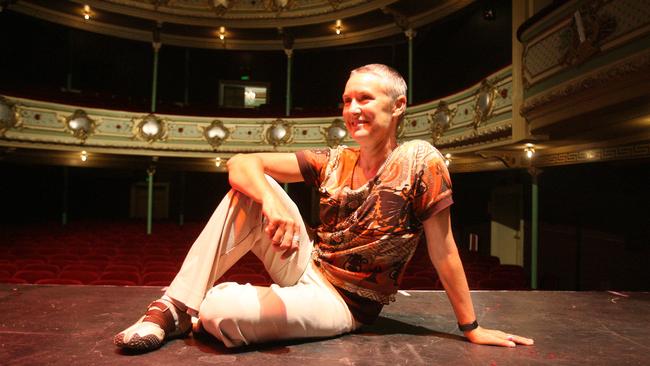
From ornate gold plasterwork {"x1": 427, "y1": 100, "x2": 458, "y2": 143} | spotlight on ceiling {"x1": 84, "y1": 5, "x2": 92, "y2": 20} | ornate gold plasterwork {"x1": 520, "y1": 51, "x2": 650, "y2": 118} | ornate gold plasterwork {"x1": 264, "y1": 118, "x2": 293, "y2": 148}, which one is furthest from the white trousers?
spotlight on ceiling {"x1": 84, "y1": 5, "x2": 92, "y2": 20}

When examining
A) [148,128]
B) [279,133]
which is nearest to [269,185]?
[279,133]

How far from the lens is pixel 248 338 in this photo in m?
1.24

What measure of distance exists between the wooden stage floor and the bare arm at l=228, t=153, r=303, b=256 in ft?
1.14

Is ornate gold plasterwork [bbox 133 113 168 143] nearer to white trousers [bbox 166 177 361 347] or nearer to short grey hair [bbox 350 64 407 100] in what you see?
white trousers [bbox 166 177 361 347]

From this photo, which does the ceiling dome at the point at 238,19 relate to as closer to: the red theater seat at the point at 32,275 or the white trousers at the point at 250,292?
the red theater seat at the point at 32,275

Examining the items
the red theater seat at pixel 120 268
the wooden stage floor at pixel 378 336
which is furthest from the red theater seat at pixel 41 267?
the wooden stage floor at pixel 378 336

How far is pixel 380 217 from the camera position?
4.51 ft

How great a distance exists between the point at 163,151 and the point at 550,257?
8655mm

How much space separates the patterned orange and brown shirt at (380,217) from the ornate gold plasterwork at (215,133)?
370 inches

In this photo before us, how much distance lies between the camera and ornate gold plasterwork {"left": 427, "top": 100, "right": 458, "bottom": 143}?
7.37m

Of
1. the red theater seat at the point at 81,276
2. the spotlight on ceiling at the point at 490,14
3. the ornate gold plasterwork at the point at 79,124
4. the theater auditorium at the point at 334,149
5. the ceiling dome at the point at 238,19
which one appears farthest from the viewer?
the ceiling dome at the point at 238,19

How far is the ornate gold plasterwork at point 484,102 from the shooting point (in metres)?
6.07

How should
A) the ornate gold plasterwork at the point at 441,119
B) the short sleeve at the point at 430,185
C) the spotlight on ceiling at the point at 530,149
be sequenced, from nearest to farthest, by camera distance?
1. the short sleeve at the point at 430,185
2. the spotlight on ceiling at the point at 530,149
3. the ornate gold plasterwork at the point at 441,119

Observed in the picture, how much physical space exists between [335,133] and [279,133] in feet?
4.78
